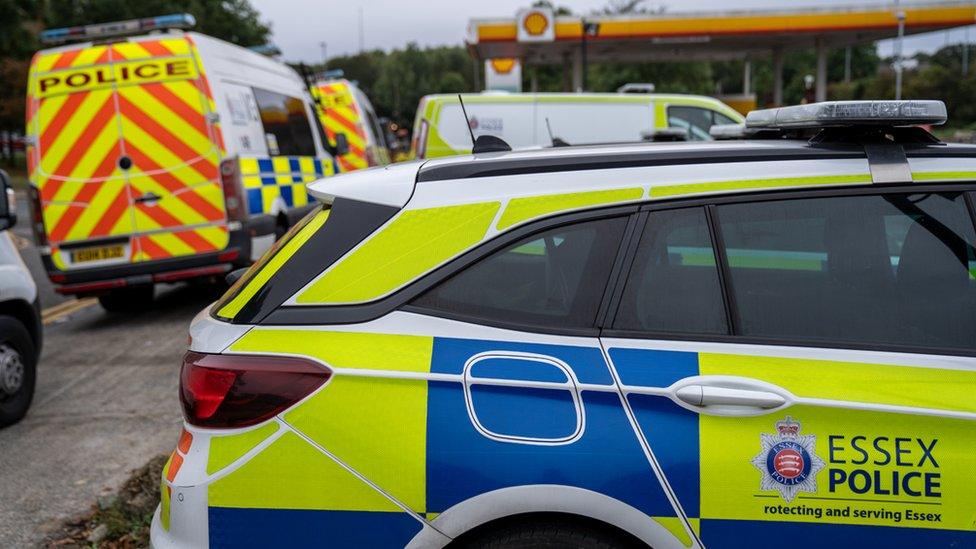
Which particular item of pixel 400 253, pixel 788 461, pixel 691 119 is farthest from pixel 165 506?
pixel 691 119

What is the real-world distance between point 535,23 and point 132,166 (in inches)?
760

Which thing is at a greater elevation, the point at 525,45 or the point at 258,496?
the point at 525,45

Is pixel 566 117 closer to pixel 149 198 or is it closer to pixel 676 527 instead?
pixel 149 198

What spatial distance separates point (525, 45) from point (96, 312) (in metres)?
20.6

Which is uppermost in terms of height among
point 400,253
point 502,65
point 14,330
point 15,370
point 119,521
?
point 502,65

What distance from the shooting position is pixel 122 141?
7.95 m

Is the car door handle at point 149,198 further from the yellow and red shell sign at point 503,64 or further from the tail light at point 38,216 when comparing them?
the yellow and red shell sign at point 503,64

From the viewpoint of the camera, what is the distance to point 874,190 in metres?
2.25

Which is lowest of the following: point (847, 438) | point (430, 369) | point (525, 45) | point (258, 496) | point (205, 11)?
point (258, 496)

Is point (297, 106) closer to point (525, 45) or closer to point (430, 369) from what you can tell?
point (430, 369)

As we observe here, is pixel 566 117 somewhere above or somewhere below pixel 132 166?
above

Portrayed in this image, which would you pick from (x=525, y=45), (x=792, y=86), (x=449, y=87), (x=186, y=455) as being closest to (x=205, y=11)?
(x=525, y=45)

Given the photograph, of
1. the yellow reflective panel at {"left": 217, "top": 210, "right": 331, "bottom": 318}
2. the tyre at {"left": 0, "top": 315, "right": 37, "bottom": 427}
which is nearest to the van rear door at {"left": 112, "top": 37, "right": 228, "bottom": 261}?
the tyre at {"left": 0, "top": 315, "right": 37, "bottom": 427}

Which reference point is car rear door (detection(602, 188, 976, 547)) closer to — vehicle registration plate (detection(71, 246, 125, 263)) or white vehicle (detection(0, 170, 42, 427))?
white vehicle (detection(0, 170, 42, 427))
